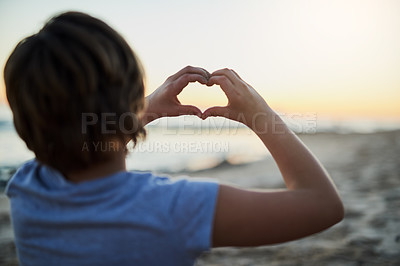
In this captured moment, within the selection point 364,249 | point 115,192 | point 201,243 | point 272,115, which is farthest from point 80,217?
point 364,249

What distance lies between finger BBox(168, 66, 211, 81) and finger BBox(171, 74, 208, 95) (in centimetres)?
1

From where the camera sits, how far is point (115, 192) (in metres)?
0.95

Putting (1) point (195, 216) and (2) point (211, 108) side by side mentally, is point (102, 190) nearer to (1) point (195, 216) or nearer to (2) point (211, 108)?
(1) point (195, 216)

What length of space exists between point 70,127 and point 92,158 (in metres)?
0.11

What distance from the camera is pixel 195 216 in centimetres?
92

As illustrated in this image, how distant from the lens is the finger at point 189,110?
1.48 metres

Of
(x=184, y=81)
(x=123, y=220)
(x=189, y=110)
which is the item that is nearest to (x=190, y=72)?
(x=184, y=81)

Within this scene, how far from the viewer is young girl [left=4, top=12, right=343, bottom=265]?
2.99 feet

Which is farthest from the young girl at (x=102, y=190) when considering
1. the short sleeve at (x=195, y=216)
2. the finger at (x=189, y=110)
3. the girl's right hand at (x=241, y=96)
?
Answer: the finger at (x=189, y=110)

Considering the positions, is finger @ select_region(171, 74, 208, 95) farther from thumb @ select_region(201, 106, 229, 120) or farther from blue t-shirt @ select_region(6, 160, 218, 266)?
blue t-shirt @ select_region(6, 160, 218, 266)

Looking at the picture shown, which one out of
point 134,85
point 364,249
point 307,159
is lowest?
point 364,249

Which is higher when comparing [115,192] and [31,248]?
[115,192]

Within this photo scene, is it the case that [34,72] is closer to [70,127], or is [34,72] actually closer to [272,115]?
[70,127]

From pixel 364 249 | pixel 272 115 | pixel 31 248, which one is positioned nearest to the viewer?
pixel 31 248
